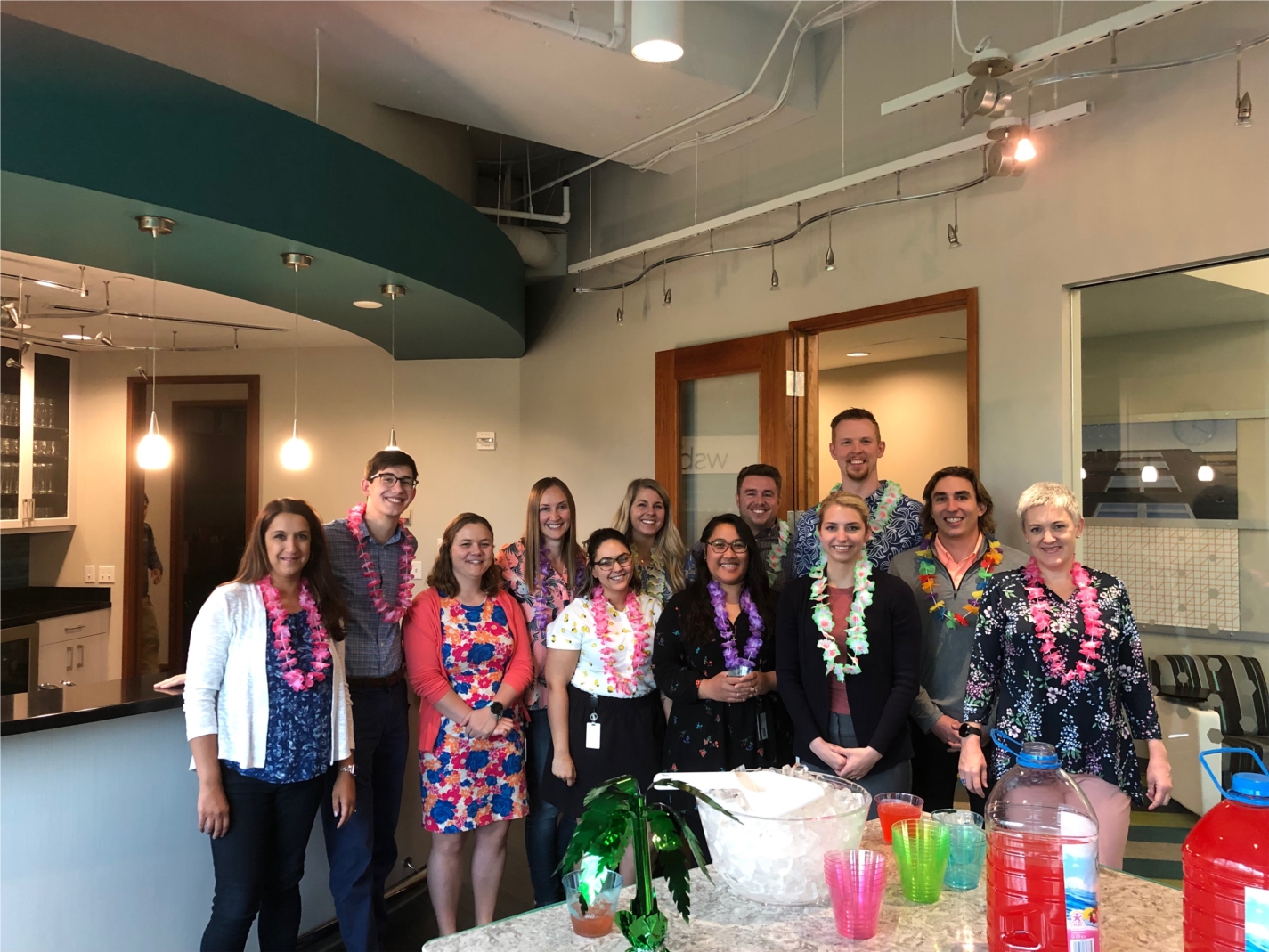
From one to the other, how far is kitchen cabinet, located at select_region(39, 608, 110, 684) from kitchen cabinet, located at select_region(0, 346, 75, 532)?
69cm

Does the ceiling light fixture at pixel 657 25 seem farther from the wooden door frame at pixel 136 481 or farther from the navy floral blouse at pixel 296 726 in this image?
the wooden door frame at pixel 136 481

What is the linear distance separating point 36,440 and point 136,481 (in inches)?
28.0

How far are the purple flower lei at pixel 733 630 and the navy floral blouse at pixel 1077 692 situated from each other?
2.26ft

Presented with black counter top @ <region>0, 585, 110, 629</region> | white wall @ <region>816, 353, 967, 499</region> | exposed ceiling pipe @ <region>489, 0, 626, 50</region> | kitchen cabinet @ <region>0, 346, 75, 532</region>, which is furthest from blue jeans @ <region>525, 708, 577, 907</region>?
kitchen cabinet @ <region>0, 346, 75, 532</region>

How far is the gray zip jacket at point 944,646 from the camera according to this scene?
2.94m

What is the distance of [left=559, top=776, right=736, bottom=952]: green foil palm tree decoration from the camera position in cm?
119

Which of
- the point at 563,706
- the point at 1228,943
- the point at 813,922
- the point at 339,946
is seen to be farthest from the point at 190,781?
the point at 1228,943

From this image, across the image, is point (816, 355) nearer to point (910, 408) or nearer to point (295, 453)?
point (295, 453)

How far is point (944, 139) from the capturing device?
3.80 metres

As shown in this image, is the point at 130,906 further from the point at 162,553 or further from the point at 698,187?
the point at 162,553

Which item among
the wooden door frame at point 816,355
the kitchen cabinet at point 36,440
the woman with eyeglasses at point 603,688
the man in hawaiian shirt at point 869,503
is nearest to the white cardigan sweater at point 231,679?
the woman with eyeglasses at point 603,688

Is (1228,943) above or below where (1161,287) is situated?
below

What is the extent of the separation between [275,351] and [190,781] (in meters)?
4.83

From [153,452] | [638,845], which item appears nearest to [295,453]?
[153,452]
